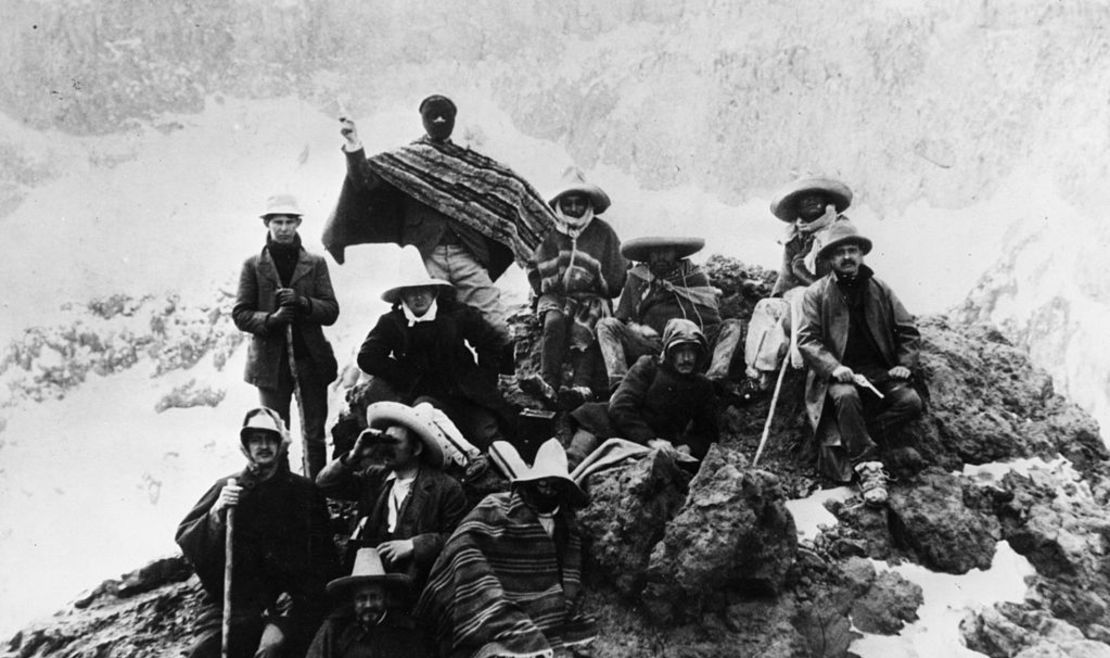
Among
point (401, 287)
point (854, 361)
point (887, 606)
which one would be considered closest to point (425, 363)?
point (401, 287)

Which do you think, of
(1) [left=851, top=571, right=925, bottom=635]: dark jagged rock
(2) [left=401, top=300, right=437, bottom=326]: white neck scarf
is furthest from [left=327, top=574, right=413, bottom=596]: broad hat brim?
(1) [left=851, top=571, right=925, bottom=635]: dark jagged rock

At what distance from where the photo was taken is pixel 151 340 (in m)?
11.5

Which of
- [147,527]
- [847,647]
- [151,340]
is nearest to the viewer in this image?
[847,647]

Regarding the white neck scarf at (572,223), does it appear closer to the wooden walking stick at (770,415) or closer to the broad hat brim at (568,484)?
the wooden walking stick at (770,415)

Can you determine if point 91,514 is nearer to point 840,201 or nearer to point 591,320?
point 591,320

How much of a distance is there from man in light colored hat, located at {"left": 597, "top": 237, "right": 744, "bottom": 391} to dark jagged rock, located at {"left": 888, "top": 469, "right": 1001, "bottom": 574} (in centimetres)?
166

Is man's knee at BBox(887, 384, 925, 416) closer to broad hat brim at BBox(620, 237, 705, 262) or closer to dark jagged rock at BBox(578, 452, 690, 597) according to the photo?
dark jagged rock at BBox(578, 452, 690, 597)

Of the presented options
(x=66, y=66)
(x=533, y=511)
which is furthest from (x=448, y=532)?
(x=66, y=66)

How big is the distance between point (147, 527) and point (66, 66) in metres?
7.42

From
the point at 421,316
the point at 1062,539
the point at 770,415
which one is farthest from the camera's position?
the point at 421,316

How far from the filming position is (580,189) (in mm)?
6953

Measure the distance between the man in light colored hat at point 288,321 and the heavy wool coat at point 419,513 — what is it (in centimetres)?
112

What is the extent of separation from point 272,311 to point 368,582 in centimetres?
241

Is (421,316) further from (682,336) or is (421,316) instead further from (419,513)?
(682,336)
